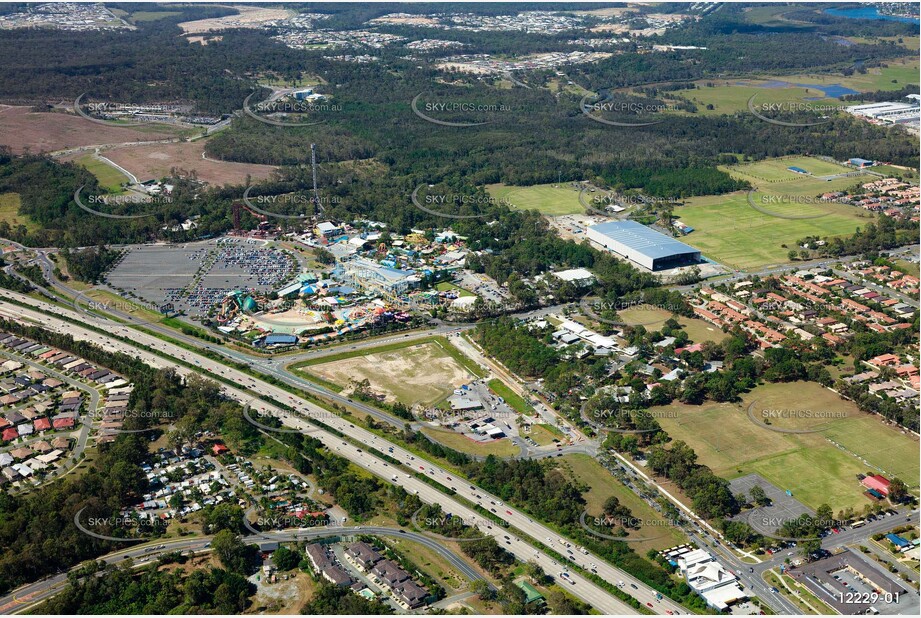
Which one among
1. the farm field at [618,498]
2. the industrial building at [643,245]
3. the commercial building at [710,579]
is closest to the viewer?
the commercial building at [710,579]

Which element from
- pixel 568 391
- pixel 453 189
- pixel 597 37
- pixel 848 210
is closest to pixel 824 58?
pixel 597 37

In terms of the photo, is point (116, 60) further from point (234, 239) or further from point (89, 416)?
point (89, 416)

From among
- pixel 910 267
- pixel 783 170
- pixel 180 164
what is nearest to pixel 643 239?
pixel 910 267

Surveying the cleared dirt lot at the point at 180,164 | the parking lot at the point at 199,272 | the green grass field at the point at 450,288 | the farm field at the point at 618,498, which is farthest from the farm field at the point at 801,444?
the cleared dirt lot at the point at 180,164

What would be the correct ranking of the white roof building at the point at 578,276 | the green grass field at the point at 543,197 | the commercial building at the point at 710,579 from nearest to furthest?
1. the commercial building at the point at 710,579
2. the white roof building at the point at 578,276
3. the green grass field at the point at 543,197

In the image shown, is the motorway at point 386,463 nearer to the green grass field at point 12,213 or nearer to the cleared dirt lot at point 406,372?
the cleared dirt lot at point 406,372

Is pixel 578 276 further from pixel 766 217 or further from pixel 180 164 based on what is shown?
pixel 180 164
